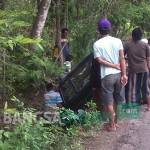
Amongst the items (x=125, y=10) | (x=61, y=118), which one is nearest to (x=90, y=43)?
(x=125, y=10)

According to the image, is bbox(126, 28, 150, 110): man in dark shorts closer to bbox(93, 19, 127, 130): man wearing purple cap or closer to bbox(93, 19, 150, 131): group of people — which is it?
bbox(93, 19, 150, 131): group of people

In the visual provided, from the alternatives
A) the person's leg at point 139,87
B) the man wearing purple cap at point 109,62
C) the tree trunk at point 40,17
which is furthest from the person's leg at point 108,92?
the tree trunk at point 40,17

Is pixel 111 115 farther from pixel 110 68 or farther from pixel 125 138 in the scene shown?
pixel 110 68

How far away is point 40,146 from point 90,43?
6.56 metres

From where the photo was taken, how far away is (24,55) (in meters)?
8.14

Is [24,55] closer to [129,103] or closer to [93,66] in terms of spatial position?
[93,66]

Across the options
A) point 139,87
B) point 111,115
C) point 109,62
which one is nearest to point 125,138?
point 111,115

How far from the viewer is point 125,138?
24.8 ft

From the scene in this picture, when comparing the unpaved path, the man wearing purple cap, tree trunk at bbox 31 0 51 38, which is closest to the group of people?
the man wearing purple cap

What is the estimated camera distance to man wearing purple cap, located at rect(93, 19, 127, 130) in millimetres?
7641

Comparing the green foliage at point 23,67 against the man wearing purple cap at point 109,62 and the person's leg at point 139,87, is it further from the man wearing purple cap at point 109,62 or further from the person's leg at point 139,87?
the person's leg at point 139,87

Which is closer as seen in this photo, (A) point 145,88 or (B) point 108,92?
(B) point 108,92

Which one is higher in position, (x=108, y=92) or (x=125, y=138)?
(x=108, y=92)

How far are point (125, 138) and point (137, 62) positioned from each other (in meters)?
2.16
